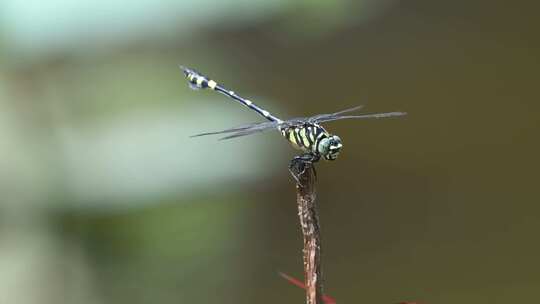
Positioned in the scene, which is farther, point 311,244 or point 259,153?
point 259,153

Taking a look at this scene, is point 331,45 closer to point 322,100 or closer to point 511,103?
point 322,100

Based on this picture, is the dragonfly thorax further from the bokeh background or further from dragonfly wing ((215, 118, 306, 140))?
the bokeh background

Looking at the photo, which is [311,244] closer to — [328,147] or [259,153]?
[328,147]

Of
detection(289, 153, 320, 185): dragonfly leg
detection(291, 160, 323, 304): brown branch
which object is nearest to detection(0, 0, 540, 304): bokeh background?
detection(289, 153, 320, 185): dragonfly leg

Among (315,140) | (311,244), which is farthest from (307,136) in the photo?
(311,244)

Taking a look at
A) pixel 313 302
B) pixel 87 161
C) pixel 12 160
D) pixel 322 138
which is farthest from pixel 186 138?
pixel 313 302

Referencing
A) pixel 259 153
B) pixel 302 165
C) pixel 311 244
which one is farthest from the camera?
pixel 259 153

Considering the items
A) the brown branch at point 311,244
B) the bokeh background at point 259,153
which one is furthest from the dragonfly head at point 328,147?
the bokeh background at point 259,153
